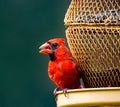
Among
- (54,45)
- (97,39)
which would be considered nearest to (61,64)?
(54,45)

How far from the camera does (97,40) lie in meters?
6.52

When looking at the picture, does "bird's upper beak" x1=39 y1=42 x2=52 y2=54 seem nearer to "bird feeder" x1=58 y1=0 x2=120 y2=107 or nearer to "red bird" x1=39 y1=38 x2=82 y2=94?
"red bird" x1=39 y1=38 x2=82 y2=94

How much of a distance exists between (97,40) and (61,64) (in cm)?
56

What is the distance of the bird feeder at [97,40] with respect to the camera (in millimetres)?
6492

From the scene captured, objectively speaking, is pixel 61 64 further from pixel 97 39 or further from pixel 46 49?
pixel 97 39

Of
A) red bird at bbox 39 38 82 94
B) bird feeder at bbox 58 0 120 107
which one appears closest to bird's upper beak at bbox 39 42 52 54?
red bird at bbox 39 38 82 94

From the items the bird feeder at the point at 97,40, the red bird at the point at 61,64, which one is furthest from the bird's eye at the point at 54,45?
the bird feeder at the point at 97,40

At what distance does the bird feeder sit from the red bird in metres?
0.20

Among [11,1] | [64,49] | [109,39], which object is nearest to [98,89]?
[109,39]

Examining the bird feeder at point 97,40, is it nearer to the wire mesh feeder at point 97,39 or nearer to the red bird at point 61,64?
the wire mesh feeder at point 97,39

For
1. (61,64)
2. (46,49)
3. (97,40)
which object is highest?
(97,40)

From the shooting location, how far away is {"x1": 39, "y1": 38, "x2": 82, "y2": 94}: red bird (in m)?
6.94

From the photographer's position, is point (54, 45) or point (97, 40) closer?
point (97, 40)

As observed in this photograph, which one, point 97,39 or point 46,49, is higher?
point 97,39
